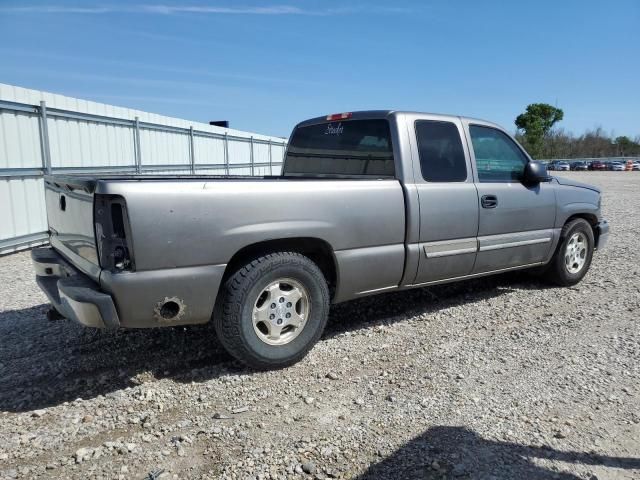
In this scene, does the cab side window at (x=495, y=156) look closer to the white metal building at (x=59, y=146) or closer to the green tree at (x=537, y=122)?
the white metal building at (x=59, y=146)

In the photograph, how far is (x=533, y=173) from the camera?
5.03 metres

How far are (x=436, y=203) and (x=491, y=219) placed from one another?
2.54 ft

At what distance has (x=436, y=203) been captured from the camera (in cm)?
428

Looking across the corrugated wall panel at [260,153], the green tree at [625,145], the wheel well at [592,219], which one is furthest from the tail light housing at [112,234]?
the green tree at [625,145]

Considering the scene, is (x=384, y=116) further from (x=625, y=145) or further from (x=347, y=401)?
(x=625, y=145)

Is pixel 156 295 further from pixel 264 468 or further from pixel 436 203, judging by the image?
pixel 436 203

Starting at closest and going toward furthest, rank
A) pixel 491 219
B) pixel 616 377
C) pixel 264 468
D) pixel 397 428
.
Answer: pixel 264 468 → pixel 397 428 → pixel 616 377 → pixel 491 219

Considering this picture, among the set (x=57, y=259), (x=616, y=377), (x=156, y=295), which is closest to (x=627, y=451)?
(x=616, y=377)

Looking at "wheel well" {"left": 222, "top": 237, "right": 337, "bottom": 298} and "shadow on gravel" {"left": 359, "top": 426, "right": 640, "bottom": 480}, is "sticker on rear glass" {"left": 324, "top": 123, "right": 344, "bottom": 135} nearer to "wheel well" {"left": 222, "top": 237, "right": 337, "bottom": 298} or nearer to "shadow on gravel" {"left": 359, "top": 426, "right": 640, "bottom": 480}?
"wheel well" {"left": 222, "top": 237, "right": 337, "bottom": 298}

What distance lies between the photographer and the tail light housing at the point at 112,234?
116 inches

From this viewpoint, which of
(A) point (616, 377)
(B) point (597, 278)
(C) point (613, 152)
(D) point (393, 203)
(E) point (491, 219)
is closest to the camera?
(A) point (616, 377)

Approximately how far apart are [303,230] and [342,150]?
1430 mm

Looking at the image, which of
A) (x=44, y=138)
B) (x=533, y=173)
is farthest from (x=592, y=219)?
(x=44, y=138)

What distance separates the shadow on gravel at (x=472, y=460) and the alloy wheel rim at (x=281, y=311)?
1.23m
